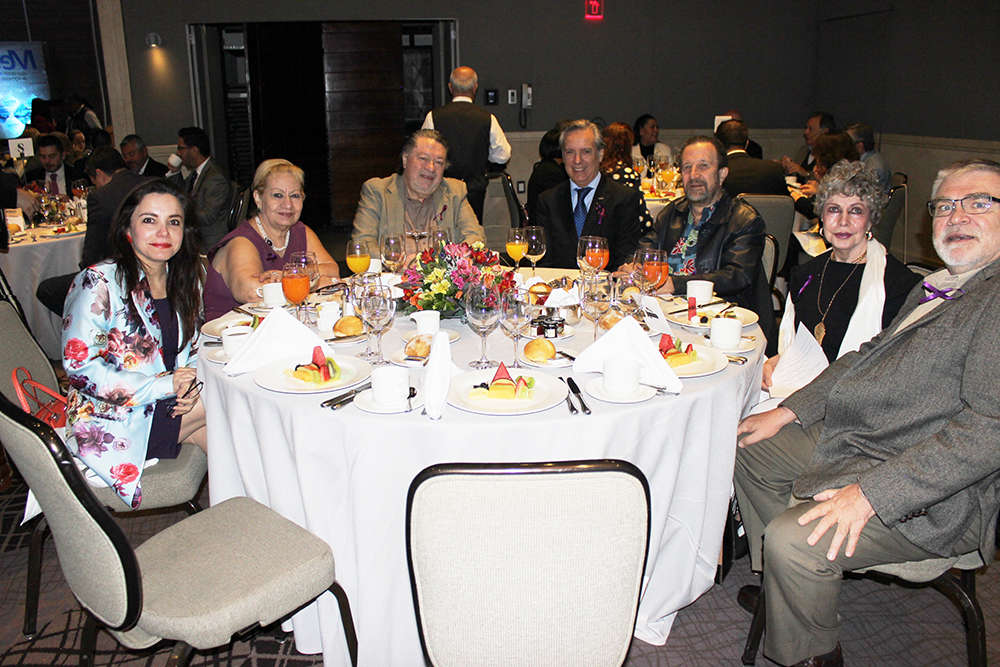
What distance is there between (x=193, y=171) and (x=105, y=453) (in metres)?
4.79

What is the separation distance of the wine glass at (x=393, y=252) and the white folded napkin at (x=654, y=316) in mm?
978

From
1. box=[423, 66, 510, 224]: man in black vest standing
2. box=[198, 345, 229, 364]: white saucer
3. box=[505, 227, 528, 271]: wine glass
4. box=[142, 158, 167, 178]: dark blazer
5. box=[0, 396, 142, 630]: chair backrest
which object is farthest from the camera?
box=[423, 66, 510, 224]: man in black vest standing

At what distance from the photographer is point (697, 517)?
221 cm

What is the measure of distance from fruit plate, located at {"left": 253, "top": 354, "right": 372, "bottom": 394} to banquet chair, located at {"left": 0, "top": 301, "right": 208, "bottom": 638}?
0.50m

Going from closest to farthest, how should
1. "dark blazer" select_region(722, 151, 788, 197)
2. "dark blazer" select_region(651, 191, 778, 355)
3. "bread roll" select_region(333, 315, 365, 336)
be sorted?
"bread roll" select_region(333, 315, 365, 336)
"dark blazer" select_region(651, 191, 778, 355)
"dark blazer" select_region(722, 151, 788, 197)

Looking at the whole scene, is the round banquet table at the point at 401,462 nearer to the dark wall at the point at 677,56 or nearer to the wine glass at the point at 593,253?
the wine glass at the point at 593,253

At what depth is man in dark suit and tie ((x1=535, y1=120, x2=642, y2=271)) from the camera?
13.9 ft

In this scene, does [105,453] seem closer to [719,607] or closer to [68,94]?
[719,607]

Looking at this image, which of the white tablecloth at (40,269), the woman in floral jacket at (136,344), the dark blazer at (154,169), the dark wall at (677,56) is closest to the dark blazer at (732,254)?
the woman in floral jacket at (136,344)

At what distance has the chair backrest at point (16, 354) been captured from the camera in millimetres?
2371

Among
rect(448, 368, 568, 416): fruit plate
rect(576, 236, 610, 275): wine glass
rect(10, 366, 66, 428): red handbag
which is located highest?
rect(576, 236, 610, 275): wine glass

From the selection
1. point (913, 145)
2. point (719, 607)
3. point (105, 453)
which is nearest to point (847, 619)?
point (719, 607)

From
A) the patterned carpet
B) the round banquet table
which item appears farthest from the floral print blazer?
the patterned carpet

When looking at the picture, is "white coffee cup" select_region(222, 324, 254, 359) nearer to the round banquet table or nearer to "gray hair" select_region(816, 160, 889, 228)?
the round banquet table
